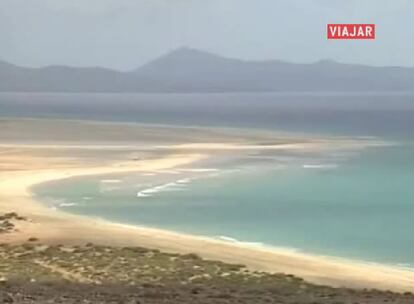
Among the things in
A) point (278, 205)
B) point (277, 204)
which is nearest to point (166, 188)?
point (277, 204)

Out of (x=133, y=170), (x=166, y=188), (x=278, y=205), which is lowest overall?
(x=278, y=205)

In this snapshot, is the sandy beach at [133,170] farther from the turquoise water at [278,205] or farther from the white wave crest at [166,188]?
the white wave crest at [166,188]

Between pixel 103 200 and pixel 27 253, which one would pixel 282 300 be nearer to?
pixel 27 253

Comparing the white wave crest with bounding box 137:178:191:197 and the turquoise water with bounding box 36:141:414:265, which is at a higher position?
the white wave crest with bounding box 137:178:191:197

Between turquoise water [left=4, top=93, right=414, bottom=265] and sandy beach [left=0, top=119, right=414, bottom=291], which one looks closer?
sandy beach [left=0, top=119, right=414, bottom=291]

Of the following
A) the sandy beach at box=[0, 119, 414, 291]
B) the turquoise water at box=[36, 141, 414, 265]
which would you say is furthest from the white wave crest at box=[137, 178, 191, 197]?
the sandy beach at box=[0, 119, 414, 291]

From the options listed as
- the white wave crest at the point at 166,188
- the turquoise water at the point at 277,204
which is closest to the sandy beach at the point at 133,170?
the turquoise water at the point at 277,204

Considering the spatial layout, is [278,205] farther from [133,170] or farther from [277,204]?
[133,170]

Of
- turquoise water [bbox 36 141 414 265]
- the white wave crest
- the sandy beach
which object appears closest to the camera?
the sandy beach

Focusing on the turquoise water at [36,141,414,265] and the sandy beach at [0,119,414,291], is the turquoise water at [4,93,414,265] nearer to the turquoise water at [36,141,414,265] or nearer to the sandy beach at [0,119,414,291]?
the turquoise water at [36,141,414,265]
